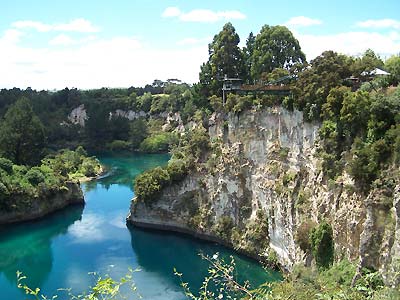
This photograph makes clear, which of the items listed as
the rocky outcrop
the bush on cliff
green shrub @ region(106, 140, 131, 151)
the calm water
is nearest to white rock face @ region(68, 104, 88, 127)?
green shrub @ region(106, 140, 131, 151)

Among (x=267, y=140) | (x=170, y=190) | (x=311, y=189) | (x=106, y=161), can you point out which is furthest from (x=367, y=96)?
(x=106, y=161)

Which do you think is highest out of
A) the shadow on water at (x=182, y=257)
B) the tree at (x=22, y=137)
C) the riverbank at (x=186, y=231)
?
the tree at (x=22, y=137)

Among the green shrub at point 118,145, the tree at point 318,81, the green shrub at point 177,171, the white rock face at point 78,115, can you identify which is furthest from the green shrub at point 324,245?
the white rock face at point 78,115

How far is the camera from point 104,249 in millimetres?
36469

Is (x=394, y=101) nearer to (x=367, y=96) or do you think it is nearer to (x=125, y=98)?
(x=367, y=96)

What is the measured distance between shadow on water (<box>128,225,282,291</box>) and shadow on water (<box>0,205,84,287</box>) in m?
6.51

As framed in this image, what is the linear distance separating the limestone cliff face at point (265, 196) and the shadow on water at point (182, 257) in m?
0.95

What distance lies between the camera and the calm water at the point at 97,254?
3023 cm

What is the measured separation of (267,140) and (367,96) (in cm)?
1126

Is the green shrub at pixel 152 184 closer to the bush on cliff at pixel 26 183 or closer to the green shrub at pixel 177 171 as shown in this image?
the green shrub at pixel 177 171

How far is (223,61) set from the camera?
Result: 42.6m

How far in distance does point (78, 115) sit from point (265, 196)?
221 feet

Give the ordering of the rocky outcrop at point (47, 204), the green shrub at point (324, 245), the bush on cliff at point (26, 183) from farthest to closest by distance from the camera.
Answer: the rocky outcrop at point (47, 204)
the bush on cliff at point (26, 183)
the green shrub at point (324, 245)

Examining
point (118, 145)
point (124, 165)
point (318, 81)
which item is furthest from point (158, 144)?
point (318, 81)
